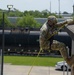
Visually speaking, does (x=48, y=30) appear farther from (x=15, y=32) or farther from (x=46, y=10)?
(x=46, y=10)

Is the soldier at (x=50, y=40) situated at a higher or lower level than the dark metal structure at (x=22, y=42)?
higher

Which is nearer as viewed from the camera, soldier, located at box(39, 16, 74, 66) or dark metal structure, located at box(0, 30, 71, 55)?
soldier, located at box(39, 16, 74, 66)

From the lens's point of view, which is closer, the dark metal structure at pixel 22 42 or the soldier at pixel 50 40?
the soldier at pixel 50 40

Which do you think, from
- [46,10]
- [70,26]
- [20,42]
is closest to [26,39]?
[20,42]

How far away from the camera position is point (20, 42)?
52.4m

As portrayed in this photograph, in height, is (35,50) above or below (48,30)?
below

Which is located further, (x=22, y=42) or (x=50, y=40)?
(x=22, y=42)

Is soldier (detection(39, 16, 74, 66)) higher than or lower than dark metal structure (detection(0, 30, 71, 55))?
higher

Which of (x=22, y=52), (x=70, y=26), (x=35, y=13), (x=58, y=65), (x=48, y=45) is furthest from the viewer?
(x=35, y=13)

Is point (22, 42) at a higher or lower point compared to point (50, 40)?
lower

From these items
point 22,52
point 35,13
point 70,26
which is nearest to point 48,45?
point 70,26

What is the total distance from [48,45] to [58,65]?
1098 inches

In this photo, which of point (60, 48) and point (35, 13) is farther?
point (35, 13)

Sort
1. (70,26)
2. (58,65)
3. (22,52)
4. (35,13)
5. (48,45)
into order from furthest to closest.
A: 1. (35,13)
2. (22,52)
3. (58,65)
4. (70,26)
5. (48,45)
